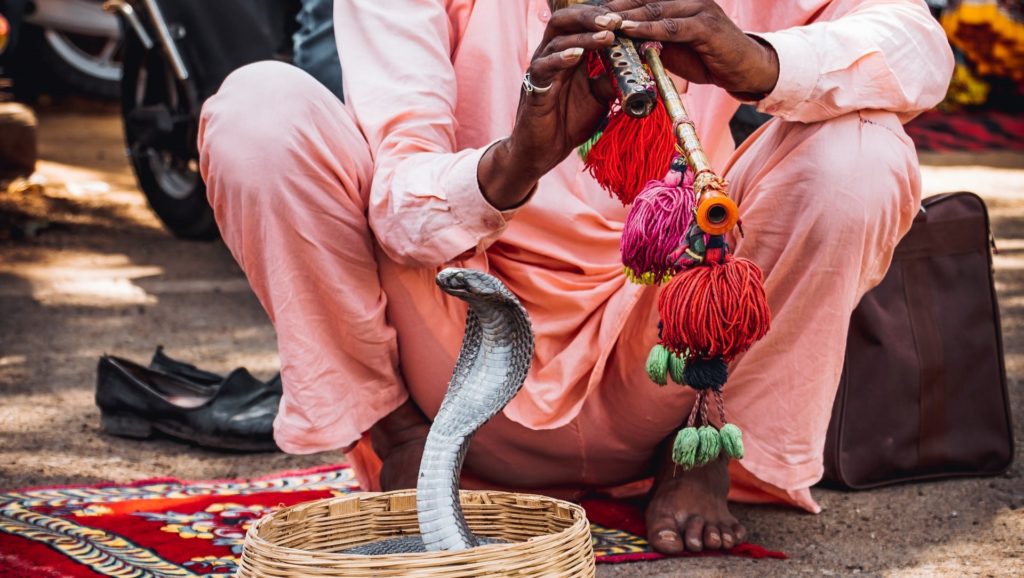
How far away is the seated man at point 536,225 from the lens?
188 centimetres

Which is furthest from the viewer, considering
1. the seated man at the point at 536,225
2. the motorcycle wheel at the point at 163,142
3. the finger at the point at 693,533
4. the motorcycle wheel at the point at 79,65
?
the motorcycle wheel at the point at 79,65

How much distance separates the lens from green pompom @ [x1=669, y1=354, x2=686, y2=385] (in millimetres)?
1541

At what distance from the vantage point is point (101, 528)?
6.93 feet

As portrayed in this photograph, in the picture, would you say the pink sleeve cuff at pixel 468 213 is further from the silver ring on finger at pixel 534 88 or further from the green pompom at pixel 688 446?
the green pompom at pixel 688 446

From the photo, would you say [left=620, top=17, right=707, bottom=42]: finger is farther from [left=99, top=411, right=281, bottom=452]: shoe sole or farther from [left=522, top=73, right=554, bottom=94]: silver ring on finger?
[left=99, top=411, right=281, bottom=452]: shoe sole

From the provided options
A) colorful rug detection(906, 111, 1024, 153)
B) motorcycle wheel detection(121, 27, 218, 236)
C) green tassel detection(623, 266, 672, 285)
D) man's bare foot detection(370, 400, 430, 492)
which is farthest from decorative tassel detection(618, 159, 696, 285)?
colorful rug detection(906, 111, 1024, 153)

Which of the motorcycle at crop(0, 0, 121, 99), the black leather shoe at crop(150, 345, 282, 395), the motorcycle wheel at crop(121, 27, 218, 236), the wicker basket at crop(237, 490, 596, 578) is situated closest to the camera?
the wicker basket at crop(237, 490, 596, 578)

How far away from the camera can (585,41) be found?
1.57 meters

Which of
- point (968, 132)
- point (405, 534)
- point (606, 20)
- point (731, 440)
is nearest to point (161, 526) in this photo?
point (405, 534)

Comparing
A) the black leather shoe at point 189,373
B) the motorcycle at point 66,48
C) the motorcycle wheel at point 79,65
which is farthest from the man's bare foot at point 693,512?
the motorcycle wheel at point 79,65

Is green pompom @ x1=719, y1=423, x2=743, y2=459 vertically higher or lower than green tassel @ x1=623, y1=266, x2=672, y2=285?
lower

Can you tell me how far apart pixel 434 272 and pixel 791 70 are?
0.64m

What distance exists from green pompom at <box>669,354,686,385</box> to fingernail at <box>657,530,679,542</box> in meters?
0.57

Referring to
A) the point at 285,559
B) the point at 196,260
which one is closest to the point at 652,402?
the point at 285,559
